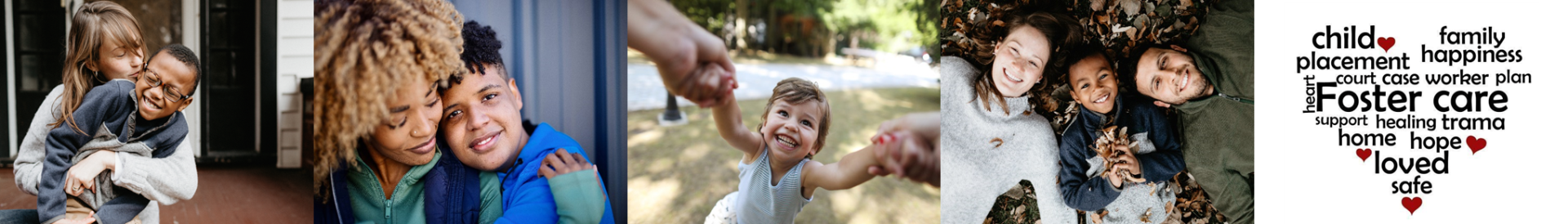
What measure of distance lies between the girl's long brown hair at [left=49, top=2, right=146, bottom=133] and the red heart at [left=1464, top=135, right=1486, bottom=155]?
4.05 m

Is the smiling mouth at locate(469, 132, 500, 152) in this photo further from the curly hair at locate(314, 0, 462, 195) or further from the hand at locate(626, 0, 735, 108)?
the hand at locate(626, 0, 735, 108)

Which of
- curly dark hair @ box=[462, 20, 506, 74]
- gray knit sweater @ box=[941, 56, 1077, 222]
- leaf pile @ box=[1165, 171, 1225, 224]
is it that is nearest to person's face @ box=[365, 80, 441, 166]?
curly dark hair @ box=[462, 20, 506, 74]

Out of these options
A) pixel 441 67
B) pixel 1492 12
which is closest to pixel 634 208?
pixel 441 67

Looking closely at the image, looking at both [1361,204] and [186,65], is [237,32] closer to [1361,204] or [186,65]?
[186,65]

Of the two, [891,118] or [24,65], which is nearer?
[24,65]

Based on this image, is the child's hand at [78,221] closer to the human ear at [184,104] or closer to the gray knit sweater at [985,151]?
the human ear at [184,104]

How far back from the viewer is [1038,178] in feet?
8.04

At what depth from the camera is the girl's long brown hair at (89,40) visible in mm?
2178

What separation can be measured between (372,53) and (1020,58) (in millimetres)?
1737

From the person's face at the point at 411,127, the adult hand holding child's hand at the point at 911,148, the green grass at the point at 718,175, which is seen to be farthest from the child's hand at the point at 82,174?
the adult hand holding child's hand at the point at 911,148

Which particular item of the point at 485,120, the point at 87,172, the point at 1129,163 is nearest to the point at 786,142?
the point at 485,120

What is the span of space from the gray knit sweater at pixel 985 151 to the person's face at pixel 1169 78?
0.33 m
